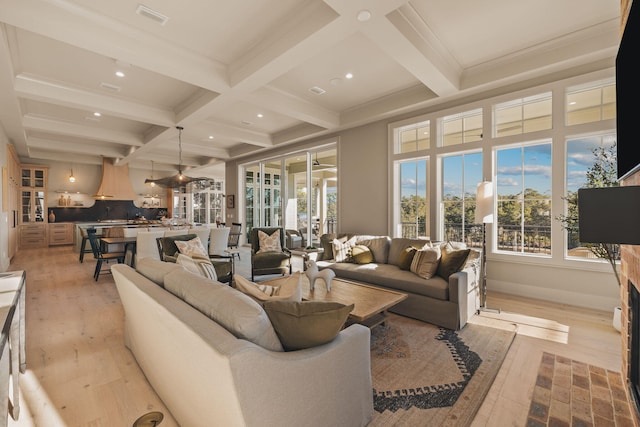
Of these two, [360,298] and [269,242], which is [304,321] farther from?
[269,242]

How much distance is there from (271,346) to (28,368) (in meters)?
2.42

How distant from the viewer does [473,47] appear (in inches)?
139

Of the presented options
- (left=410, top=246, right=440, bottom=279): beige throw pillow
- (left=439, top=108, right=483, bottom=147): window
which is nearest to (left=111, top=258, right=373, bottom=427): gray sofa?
(left=410, top=246, right=440, bottom=279): beige throw pillow

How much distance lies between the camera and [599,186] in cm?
325

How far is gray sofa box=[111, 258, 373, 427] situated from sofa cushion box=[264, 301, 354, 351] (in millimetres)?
48

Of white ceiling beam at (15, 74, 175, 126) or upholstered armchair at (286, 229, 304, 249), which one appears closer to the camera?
white ceiling beam at (15, 74, 175, 126)

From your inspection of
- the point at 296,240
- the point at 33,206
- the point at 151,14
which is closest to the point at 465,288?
the point at 151,14

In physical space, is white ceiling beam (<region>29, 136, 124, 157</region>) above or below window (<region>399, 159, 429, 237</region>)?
above

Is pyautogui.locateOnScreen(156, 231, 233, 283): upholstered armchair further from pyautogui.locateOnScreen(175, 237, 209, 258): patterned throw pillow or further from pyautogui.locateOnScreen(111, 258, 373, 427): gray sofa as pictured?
pyautogui.locateOnScreen(111, 258, 373, 427): gray sofa

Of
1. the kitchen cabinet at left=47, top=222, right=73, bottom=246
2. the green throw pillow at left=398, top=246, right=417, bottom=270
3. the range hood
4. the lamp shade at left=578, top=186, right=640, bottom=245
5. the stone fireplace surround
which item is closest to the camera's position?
the lamp shade at left=578, top=186, right=640, bottom=245

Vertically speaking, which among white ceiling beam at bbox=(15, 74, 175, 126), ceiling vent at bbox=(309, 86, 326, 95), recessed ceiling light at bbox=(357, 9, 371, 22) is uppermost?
ceiling vent at bbox=(309, 86, 326, 95)

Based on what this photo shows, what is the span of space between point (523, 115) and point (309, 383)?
470 cm

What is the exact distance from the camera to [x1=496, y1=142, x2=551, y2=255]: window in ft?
13.3

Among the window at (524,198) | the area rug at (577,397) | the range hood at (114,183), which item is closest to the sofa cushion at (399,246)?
the window at (524,198)
